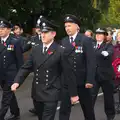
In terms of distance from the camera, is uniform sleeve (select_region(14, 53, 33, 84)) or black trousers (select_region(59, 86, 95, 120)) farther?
black trousers (select_region(59, 86, 95, 120))

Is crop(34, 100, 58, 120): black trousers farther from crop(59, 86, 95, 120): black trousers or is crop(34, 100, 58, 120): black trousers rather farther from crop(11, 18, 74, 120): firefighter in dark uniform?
crop(59, 86, 95, 120): black trousers

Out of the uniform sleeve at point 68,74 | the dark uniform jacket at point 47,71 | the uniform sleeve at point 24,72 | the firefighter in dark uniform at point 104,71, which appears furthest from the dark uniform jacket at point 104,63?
the uniform sleeve at point 24,72

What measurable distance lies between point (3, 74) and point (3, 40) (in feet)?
1.91

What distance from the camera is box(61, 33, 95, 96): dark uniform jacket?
19.4 feet

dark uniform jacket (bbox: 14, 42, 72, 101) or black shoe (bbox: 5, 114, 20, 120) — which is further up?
dark uniform jacket (bbox: 14, 42, 72, 101)

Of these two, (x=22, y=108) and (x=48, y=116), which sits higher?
(x=48, y=116)

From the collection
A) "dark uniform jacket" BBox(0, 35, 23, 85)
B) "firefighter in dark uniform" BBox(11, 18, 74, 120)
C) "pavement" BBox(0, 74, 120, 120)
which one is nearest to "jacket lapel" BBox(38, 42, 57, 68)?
"firefighter in dark uniform" BBox(11, 18, 74, 120)

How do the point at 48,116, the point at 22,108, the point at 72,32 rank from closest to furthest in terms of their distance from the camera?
1. the point at 48,116
2. the point at 72,32
3. the point at 22,108

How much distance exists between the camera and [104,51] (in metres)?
7.04

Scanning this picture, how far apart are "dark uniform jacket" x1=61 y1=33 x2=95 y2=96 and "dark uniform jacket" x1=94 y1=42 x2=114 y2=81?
116cm

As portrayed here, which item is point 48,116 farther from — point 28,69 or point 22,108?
point 22,108

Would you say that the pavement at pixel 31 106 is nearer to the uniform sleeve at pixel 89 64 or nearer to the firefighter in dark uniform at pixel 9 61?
the firefighter in dark uniform at pixel 9 61

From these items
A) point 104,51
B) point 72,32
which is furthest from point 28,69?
point 104,51

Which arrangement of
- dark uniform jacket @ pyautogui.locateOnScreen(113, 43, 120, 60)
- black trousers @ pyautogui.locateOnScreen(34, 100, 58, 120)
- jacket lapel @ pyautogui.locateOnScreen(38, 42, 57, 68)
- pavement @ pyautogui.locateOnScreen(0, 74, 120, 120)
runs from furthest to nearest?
1. dark uniform jacket @ pyautogui.locateOnScreen(113, 43, 120, 60)
2. pavement @ pyautogui.locateOnScreen(0, 74, 120, 120)
3. jacket lapel @ pyautogui.locateOnScreen(38, 42, 57, 68)
4. black trousers @ pyautogui.locateOnScreen(34, 100, 58, 120)
